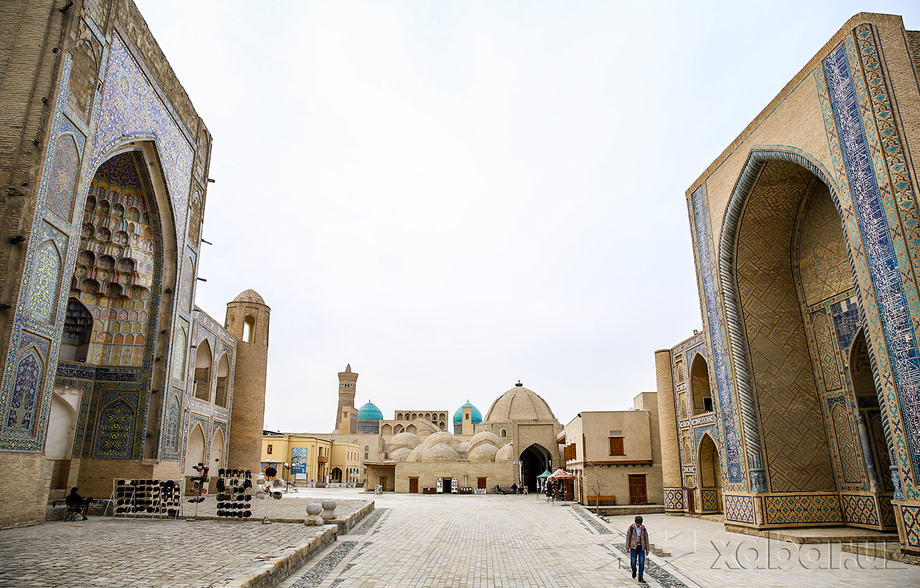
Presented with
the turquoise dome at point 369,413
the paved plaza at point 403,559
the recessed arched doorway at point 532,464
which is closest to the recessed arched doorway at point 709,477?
the paved plaza at point 403,559

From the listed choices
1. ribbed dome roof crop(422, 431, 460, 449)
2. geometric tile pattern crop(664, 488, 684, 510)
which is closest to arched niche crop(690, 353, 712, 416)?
geometric tile pattern crop(664, 488, 684, 510)

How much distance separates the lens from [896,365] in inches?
315

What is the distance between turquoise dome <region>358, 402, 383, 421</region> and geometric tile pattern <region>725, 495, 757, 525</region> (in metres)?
48.0

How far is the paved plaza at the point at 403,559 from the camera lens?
604 centimetres

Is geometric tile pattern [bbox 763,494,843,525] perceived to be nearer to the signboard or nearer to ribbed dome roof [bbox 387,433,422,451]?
ribbed dome roof [bbox 387,433,422,451]

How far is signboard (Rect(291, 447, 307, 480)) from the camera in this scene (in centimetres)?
3991

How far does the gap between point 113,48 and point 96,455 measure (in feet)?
29.5

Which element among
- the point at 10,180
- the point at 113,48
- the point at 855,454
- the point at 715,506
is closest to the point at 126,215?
the point at 113,48

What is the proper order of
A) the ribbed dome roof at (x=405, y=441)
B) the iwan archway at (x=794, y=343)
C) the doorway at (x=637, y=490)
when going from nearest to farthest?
the iwan archway at (x=794, y=343)
the doorway at (x=637, y=490)
the ribbed dome roof at (x=405, y=441)

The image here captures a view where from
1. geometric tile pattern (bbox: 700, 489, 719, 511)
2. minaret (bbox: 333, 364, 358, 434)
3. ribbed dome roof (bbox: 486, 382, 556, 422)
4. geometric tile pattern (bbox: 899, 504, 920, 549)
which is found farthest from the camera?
minaret (bbox: 333, 364, 358, 434)

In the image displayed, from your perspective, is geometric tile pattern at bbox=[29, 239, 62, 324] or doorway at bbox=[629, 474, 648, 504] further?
doorway at bbox=[629, 474, 648, 504]

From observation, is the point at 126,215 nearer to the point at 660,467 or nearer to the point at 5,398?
the point at 5,398

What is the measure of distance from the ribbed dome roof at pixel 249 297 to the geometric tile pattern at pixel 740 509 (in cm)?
2061

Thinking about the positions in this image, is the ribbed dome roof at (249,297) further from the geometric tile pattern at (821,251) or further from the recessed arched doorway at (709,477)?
the geometric tile pattern at (821,251)
